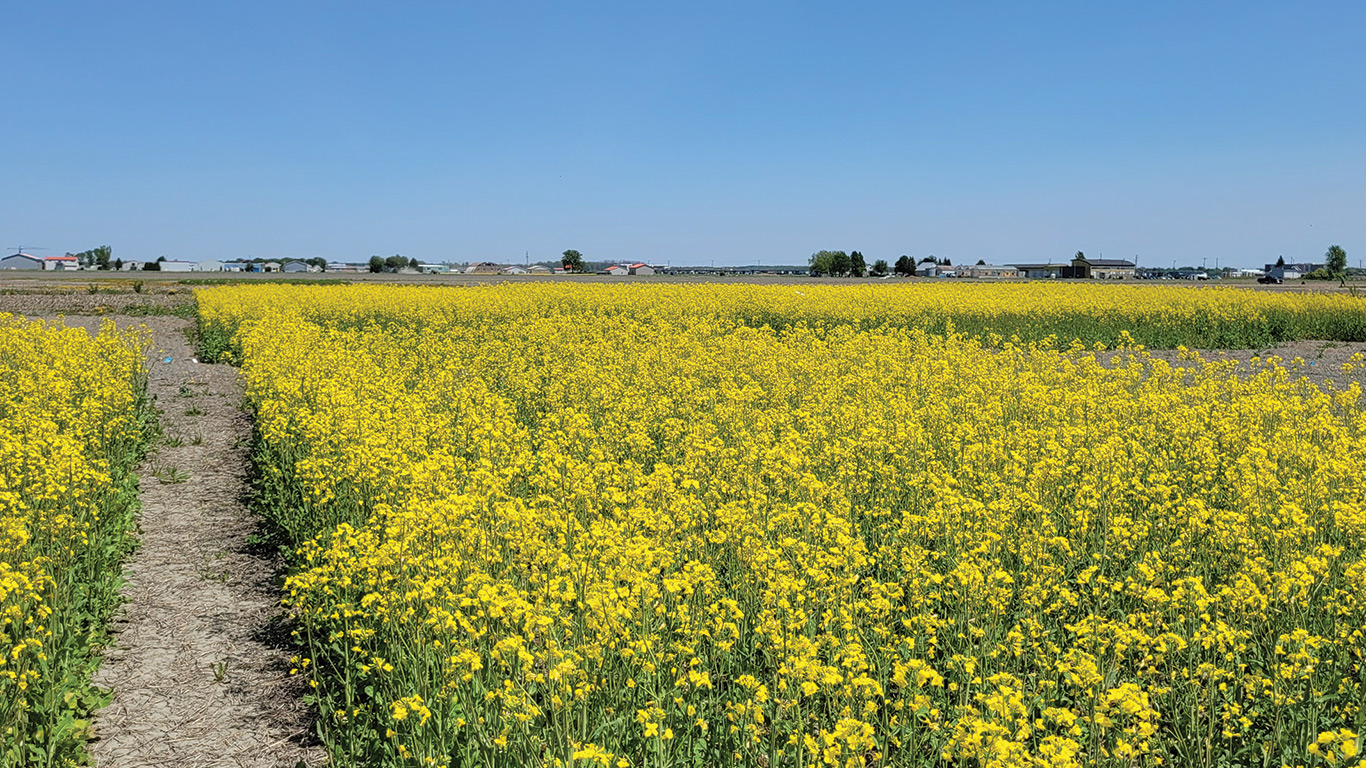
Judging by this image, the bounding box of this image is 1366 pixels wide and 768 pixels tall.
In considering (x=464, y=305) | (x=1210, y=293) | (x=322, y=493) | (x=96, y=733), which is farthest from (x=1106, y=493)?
(x=1210, y=293)

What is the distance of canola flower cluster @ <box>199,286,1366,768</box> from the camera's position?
4.27 meters

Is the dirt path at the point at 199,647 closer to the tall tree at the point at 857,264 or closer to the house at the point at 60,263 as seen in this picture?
the tall tree at the point at 857,264

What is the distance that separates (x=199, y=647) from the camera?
→ 20.9ft

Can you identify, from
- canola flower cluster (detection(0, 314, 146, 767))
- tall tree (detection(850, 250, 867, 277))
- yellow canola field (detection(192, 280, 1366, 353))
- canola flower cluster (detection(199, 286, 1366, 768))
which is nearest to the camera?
canola flower cluster (detection(199, 286, 1366, 768))

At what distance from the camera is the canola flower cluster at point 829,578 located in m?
4.27

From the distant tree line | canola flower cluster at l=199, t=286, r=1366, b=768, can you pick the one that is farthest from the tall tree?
canola flower cluster at l=199, t=286, r=1366, b=768

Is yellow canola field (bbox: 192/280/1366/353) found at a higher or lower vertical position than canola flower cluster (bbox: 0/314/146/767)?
higher

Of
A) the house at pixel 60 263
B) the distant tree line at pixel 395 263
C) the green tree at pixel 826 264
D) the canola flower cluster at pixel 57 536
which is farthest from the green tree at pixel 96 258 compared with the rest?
the canola flower cluster at pixel 57 536

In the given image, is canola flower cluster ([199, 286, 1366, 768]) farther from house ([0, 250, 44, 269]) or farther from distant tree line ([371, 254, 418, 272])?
house ([0, 250, 44, 269])

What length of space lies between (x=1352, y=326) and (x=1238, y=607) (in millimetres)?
29851

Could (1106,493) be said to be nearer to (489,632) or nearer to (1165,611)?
(1165,611)

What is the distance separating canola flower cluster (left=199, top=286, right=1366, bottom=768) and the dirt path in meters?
0.31

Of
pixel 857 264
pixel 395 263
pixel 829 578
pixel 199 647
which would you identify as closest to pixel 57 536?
pixel 199 647

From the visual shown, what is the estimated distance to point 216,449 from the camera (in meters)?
12.5
